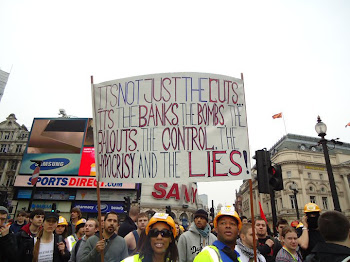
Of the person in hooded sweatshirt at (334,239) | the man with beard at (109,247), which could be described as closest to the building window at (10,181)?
the man with beard at (109,247)

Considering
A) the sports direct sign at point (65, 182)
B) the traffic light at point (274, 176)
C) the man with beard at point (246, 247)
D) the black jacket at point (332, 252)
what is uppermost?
the sports direct sign at point (65, 182)

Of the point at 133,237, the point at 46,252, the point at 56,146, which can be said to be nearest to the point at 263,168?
the point at 133,237

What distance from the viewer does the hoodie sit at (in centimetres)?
405

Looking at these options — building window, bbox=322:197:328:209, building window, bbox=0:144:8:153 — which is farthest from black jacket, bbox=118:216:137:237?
building window, bbox=0:144:8:153

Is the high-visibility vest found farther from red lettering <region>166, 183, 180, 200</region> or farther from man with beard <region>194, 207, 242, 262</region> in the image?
red lettering <region>166, 183, 180, 200</region>

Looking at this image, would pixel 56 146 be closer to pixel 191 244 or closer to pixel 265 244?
pixel 191 244

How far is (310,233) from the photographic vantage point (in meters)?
3.99

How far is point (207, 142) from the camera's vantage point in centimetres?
321

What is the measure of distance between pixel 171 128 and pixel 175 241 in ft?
4.73

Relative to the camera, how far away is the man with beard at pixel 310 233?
385 centimetres

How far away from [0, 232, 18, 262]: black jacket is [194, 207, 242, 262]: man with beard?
2718mm

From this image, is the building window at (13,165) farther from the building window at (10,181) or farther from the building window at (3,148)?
the building window at (3,148)

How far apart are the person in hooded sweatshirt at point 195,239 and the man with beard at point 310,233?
5.21ft

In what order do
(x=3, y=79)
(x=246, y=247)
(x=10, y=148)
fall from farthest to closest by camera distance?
(x=10, y=148), (x=3, y=79), (x=246, y=247)
